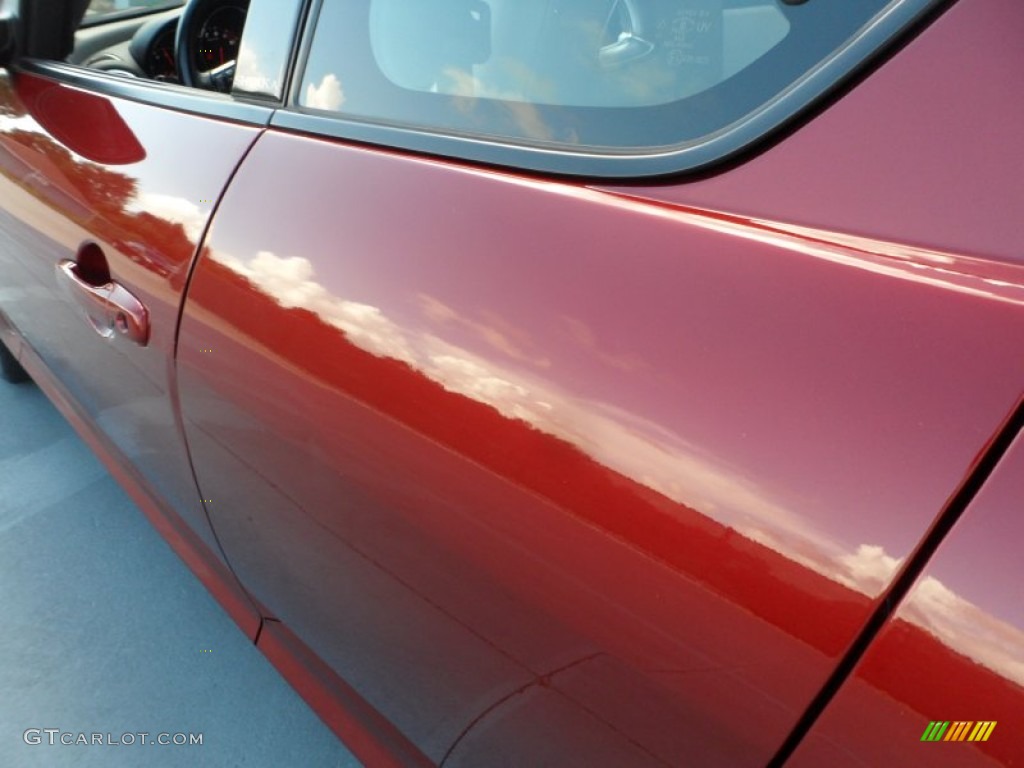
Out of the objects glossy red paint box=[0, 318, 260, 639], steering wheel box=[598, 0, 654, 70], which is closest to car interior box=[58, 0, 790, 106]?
steering wheel box=[598, 0, 654, 70]

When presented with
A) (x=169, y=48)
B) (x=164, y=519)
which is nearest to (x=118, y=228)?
(x=164, y=519)

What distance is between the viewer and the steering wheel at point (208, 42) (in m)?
2.19

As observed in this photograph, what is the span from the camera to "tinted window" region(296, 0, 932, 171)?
757 mm

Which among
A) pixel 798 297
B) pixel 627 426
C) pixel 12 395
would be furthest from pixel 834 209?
pixel 12 395

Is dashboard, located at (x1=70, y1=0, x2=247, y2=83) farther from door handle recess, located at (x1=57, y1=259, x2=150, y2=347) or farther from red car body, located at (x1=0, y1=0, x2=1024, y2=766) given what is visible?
red car body, located at (x1=0, y1=0, x2=1024, y2=766)

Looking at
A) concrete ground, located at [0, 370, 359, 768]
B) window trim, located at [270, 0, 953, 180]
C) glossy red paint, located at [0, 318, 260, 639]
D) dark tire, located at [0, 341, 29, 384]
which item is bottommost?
concrete ground, located at [0, 370, 359, 768]

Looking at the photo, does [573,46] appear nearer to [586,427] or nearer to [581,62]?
[581,62]

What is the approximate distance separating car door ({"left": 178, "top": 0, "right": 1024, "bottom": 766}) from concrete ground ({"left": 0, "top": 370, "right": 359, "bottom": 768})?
748 millimetres

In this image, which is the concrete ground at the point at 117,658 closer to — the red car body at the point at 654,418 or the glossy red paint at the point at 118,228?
the glossy red paint at the point at 118,228

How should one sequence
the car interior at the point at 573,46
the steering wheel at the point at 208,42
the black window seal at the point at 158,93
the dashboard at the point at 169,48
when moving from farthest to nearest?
the dashboard at the point at 169,48
the steering wheel at the point at 208,42
the black window seal at the point at 158,93
the car interior at the point at 573,46

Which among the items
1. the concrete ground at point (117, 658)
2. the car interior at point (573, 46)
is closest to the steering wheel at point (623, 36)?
the car interior at point (573, 46)

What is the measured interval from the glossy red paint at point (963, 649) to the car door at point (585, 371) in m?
0.03

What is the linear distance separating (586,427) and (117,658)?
1700 millimetres

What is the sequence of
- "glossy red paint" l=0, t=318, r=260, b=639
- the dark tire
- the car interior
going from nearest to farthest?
the car interior
"glossy red paint" l=0, t=318, r=260, b=639
the dark tire
